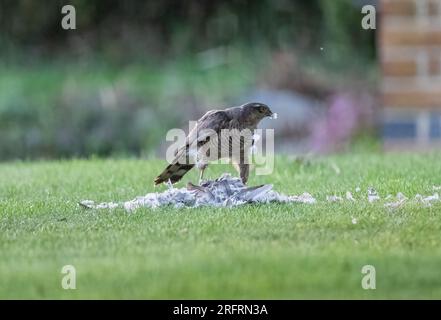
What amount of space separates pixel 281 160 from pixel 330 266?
4.46 meters

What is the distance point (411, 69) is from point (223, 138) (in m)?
8.85

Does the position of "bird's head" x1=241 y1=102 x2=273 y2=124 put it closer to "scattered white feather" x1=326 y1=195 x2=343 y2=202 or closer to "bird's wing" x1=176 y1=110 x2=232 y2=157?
"bird's wing" x1=176 y1=110 x2=232 y2=157

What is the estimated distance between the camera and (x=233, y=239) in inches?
241

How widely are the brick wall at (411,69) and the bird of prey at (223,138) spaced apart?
775 centimetres

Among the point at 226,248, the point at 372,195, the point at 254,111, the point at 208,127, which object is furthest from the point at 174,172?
the point at 226,248

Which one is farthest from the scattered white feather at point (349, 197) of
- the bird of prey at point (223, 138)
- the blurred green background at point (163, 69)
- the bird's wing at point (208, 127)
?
the blurred green background at point (163, 69)

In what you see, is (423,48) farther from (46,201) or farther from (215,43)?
(46,201)

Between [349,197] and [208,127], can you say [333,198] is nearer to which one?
[349,197]

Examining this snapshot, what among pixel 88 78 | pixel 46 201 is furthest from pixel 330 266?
pixel 88 78

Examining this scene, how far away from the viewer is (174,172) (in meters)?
7.79

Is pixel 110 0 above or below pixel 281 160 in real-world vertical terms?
above

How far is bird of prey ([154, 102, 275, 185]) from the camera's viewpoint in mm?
7488

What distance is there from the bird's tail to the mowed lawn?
0.94 ft

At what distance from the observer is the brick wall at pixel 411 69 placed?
15445mm
